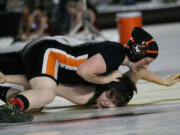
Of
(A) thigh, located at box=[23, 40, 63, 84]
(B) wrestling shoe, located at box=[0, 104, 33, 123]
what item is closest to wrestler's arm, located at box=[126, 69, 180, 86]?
(A) thigh, located at box=[23, 40, 63, 84]

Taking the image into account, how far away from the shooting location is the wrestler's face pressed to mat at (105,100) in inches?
142

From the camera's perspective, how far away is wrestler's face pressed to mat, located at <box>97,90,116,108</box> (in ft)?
11.8

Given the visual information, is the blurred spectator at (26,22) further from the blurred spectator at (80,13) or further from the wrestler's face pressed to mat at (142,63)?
the wrestler's face pressed to mat at (142,63)

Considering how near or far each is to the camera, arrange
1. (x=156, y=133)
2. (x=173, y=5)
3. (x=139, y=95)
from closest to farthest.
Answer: (x=156, y=133) → (x=139, y=95) → (x=173, y=5)

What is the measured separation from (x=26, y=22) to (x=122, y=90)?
31.7 ft

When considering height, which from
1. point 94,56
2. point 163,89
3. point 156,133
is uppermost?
point 94,56

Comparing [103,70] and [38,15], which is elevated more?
[103,70]

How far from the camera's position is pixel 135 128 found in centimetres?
294

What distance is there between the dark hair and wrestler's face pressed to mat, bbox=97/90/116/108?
0.03 meters

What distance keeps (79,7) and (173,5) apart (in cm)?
427

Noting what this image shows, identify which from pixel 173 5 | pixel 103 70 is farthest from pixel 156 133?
pixel 173 5

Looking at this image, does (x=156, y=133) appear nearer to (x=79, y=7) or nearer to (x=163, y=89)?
(x=163, y=89)

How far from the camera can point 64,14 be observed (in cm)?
1246

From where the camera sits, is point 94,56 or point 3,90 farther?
point 3,90
